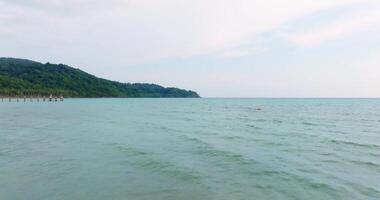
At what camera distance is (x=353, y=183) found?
1320 cm

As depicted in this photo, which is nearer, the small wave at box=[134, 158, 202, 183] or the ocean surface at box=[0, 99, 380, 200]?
the ocean surface at box=[0, 99, 380, 200]

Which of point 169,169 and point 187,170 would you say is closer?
point 187,170

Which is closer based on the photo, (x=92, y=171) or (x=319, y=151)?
(x=92, y=171)

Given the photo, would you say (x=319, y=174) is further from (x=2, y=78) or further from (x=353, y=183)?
(x=2, y=78)

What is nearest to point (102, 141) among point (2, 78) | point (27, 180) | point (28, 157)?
point (28, 157)

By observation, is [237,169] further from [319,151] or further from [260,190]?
[319,151]

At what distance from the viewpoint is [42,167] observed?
15242 mm

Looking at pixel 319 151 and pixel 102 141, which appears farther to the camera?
pixel 102 141

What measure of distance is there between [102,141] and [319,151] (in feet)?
48.0

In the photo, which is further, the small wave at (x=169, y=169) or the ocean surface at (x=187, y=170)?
the small wave at (x=169, y=169)

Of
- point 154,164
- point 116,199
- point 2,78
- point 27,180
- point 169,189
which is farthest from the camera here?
point 2,78

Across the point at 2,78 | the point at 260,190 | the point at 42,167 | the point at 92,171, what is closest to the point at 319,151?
the point at 260,190

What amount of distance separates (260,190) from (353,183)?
3.96 metres

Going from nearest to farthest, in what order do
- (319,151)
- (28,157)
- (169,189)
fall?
(169,189) < (28,157) < (319,151)
